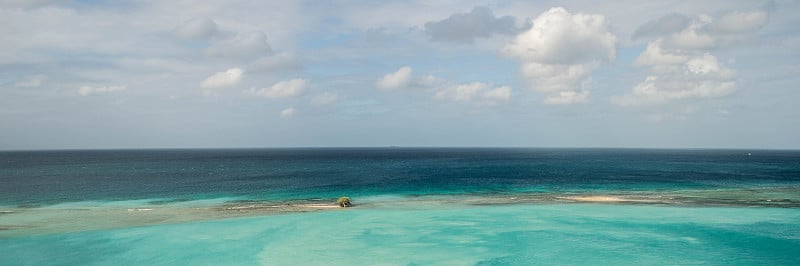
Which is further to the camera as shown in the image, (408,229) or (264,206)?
(264,206)

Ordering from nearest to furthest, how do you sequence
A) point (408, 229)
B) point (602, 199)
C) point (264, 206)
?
point (408, 229)
point (264, 206)
point (602, 199)

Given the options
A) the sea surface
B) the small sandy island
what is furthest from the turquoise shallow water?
the small sandy island

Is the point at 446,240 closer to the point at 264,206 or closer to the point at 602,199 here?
the point at 264,206

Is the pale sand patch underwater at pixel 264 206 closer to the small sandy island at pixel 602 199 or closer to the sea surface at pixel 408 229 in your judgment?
Result: the small sandy island at pixel 602 199

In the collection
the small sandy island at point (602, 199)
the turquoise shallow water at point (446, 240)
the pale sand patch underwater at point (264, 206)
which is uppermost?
the small sandy island at point (602, 199)

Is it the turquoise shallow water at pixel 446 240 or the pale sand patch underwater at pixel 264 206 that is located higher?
the pale sand patch underwater at pixel 264 206

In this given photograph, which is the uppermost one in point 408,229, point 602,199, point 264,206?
point 602,199

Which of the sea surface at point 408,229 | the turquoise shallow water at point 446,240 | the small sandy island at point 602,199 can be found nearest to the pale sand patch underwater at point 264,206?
the small sandy island at point 602,199

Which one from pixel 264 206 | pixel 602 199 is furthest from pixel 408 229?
pixel 602 199

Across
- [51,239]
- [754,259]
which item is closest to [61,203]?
[51,239]
